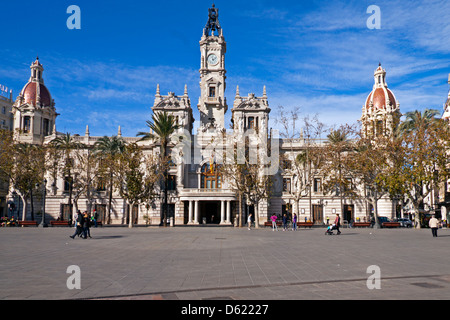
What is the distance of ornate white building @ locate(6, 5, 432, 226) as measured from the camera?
5781cm

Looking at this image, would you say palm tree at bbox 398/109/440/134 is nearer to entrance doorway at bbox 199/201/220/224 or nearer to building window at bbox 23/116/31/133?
entrance doorway at bbox 199/201/220/224

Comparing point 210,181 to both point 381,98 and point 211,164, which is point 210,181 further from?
point 381,98

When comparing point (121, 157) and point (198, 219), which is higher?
point (121, 157)

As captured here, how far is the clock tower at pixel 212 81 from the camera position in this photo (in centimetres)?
6438

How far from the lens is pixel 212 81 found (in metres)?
64.3

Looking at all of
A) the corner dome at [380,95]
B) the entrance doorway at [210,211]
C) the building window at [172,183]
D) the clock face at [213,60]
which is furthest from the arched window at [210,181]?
the corner dome at [380,95]

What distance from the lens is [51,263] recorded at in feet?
42.0

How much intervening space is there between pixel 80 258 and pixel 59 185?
51.7 m

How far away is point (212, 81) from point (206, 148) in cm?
1258

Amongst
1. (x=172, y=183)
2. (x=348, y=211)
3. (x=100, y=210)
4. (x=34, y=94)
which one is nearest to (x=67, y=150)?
(x=100, y=210)

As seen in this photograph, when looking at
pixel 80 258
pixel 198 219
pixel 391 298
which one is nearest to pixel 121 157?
pixel 198 219

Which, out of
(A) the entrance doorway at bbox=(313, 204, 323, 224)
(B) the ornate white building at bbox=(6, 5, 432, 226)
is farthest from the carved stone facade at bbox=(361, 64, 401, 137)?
(A) the entrance doorway at bbox=(313, 204, 323, 224)
